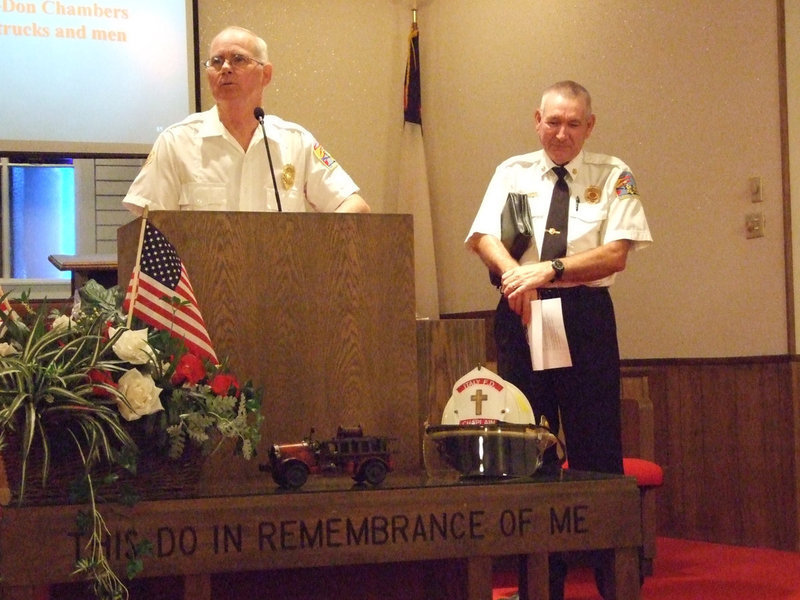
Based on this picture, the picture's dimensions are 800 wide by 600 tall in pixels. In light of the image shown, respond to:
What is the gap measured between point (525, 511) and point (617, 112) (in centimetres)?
378

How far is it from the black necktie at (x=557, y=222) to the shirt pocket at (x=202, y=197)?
951mm

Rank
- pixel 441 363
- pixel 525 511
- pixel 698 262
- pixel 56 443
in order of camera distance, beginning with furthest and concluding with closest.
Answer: pixel 698 262 → pixel 441 363 → pixel 525 511 → pixel 56 443

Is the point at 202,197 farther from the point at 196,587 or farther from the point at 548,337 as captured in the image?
the point at 196,587

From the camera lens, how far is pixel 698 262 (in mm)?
4965

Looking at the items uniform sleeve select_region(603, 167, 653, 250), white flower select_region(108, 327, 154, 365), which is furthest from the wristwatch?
white flower select_region(108, 327, 154, 365)

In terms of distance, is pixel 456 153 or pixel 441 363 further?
pixel 456 153

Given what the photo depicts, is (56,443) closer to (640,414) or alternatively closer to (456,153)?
(640,414)

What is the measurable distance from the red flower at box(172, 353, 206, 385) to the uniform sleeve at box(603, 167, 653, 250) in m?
1.66

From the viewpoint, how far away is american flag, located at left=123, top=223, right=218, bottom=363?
6.45ft

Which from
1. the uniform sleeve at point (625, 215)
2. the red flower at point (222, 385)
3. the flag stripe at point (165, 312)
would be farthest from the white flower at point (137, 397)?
the uniform sleeve at point (625, 215)

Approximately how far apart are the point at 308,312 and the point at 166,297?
1.25ft

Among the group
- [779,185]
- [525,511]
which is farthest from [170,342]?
[779,185]

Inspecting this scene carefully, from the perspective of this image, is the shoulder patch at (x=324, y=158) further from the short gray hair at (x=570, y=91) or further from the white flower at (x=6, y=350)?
the white flower at (x=6, y=350)

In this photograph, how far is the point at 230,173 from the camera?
9.62 ft
